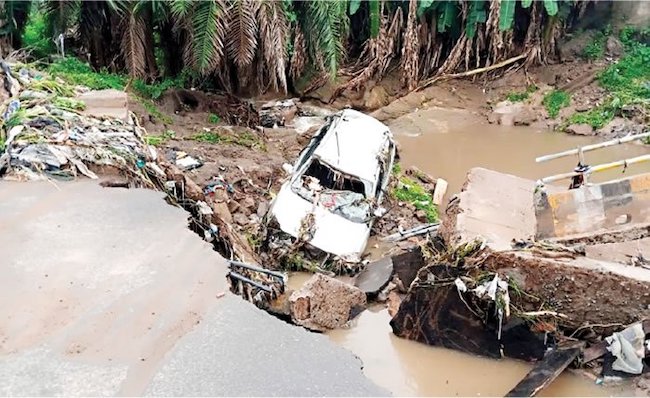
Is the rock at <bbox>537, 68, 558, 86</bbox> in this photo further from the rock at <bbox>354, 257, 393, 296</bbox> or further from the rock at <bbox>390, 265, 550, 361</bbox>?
the rock at <bbox>390, 265, 550, 361</bbox>

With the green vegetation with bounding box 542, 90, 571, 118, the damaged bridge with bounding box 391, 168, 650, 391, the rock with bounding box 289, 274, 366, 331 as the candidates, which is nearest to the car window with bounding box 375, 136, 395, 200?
the rock with bounding box 289, 274, 366, 331

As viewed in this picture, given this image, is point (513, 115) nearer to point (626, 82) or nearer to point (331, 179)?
point (626, 82)

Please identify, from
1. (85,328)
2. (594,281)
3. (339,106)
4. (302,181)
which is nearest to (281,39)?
(339,106)

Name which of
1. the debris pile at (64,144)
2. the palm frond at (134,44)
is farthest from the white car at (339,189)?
the palm frond at (134,44)

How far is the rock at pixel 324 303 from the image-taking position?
23.6 feet

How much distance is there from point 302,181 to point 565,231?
405cm

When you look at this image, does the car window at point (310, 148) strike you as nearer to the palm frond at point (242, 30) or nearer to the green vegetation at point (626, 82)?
the palm frond at point (242, 30)

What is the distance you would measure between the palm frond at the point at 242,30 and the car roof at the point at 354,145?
2813 millimetres

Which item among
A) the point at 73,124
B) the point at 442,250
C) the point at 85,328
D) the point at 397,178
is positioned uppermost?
the point at 73,124

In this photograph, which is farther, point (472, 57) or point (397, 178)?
point (472, 57)

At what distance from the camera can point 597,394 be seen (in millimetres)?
6270

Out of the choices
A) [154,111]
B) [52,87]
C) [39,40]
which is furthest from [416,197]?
[39,40]

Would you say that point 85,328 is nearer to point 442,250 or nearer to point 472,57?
point 442,250

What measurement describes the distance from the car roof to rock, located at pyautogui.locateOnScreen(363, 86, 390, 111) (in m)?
5.06
